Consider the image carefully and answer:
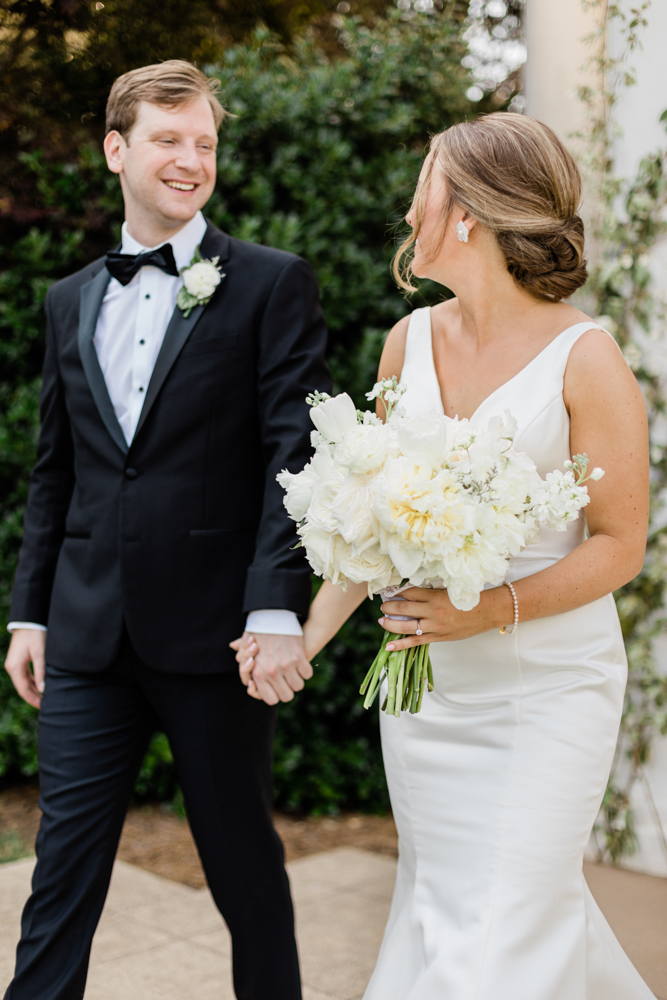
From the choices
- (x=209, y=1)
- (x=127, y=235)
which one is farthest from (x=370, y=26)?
(x=127, y=235)

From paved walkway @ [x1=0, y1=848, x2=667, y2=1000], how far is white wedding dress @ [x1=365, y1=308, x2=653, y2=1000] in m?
1.13

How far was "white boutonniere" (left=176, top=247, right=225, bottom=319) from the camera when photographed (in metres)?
2.36

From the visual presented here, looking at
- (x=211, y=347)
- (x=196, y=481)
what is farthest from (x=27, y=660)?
(x=211, y=347)

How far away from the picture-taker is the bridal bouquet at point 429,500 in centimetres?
160

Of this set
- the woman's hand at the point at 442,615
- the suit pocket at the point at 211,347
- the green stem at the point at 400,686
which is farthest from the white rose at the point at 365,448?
the suit pocket at the point at 211,347

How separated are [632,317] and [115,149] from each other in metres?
2.23

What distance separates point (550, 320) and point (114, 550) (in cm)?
115

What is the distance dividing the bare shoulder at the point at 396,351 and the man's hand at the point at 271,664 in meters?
0.67

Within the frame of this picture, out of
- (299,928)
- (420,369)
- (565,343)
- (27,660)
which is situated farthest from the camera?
(299,928)

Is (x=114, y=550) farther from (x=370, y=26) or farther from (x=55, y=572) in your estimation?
(x=370, y=26)

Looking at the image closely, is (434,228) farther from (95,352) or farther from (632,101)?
(632,101)

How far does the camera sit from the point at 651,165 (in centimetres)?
369

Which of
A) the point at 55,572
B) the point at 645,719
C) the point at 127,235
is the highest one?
the point at 127,235

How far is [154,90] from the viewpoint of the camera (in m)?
2.40
